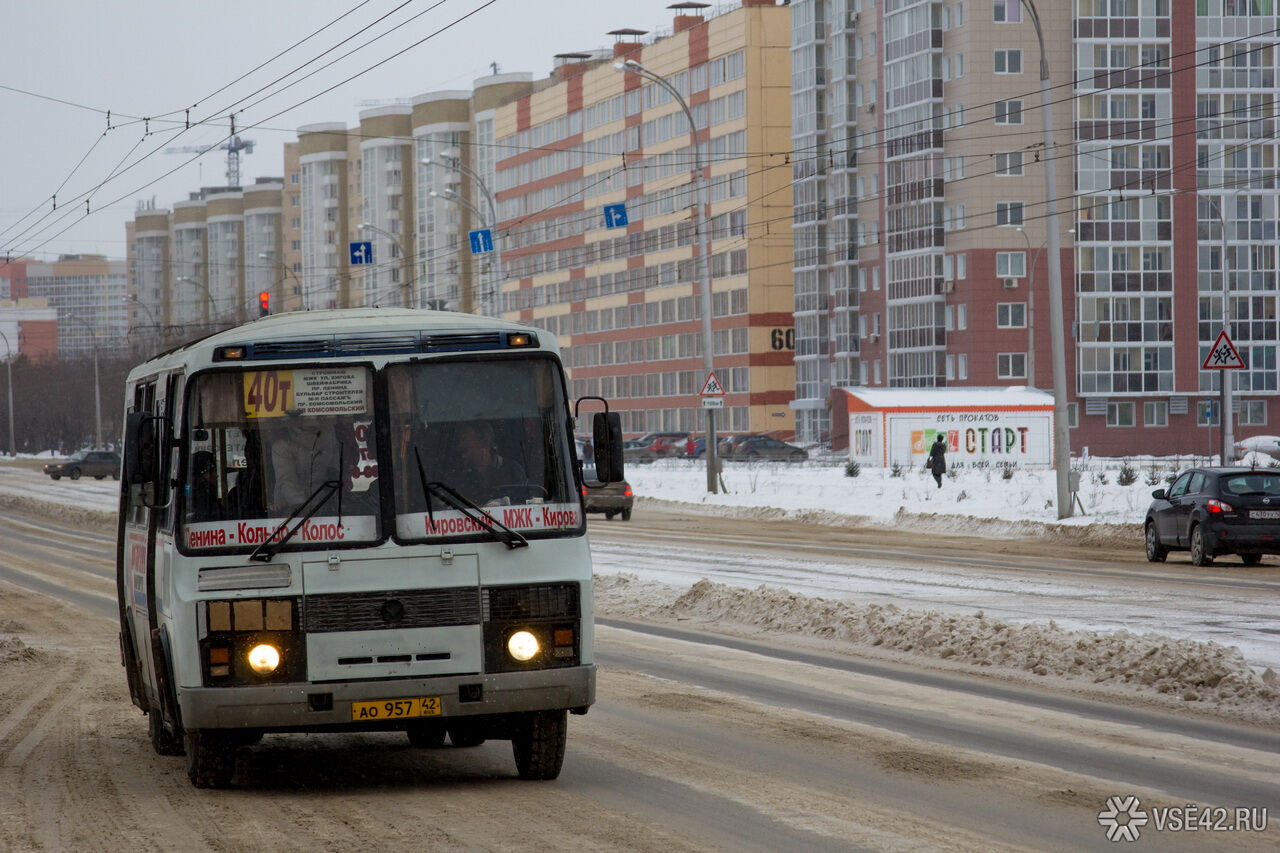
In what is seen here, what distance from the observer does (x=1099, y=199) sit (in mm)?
87562

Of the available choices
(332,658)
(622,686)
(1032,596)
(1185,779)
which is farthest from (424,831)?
(1032,596)

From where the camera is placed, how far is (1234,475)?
24953mm

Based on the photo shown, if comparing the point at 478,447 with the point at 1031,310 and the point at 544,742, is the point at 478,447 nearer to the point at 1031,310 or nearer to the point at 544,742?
the point at 544,742

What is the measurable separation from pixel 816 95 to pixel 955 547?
73.7m

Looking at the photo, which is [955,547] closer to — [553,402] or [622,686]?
[622,686]

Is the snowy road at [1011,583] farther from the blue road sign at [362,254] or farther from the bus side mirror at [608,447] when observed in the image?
the blue road sign at [362,254]

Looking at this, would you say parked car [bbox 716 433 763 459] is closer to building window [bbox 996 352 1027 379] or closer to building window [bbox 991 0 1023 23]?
building window [bbox 996 352 1027 379]

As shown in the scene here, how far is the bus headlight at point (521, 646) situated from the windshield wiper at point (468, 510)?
426 millimetres

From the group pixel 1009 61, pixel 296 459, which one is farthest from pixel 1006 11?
pixel 296 459

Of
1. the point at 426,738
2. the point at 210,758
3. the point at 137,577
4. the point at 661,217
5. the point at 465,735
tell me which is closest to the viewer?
the point at 210,758

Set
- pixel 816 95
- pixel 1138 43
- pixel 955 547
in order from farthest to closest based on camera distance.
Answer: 1. pixel 816 95
2. pixel 1138 43
3. pixel 955 547

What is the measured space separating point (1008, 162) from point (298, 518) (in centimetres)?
8149

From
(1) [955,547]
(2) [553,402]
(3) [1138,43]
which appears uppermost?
(3) [1138,43]

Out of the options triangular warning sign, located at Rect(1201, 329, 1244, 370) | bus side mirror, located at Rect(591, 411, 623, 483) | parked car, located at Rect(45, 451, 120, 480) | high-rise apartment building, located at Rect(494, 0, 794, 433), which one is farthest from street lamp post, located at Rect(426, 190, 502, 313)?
bus side mirror, located at Rect(591, 411, 623, 483)
